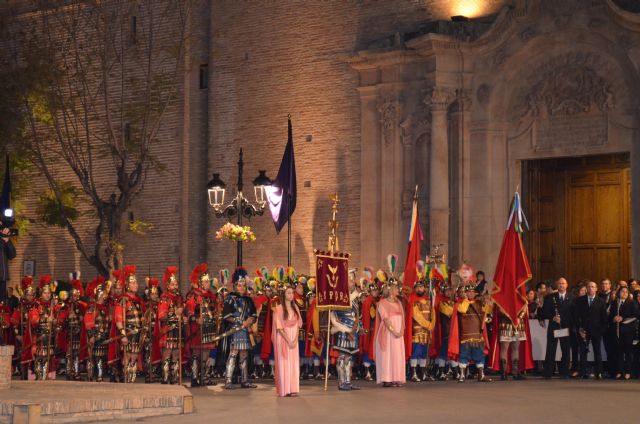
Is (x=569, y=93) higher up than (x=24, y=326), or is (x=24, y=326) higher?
(x=569, y=93)

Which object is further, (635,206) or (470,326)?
(635,206)

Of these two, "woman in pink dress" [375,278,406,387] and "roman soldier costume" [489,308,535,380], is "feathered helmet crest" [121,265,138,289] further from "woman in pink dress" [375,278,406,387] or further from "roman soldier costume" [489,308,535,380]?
"roman soldier costume" [489,308,535,380]

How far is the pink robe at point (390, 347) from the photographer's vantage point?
2120 centimetres

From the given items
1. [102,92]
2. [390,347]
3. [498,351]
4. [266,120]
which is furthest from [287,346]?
[102,92]

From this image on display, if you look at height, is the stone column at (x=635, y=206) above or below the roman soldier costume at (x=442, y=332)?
above

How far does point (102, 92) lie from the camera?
112 ft

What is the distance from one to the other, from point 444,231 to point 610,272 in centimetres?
363

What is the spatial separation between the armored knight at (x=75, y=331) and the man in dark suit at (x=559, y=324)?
8609 mm

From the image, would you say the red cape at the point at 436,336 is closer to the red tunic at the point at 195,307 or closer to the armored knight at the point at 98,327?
the red tunic at the point at 195,307

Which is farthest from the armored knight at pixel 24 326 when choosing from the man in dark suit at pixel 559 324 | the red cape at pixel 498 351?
the man in dark suit at pixel 559 324

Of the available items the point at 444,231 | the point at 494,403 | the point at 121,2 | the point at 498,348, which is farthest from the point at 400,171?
the point at 494,403

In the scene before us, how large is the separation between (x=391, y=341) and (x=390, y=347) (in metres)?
0.10

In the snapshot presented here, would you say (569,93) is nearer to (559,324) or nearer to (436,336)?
(559,324)

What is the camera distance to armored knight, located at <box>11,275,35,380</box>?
24.7 m
